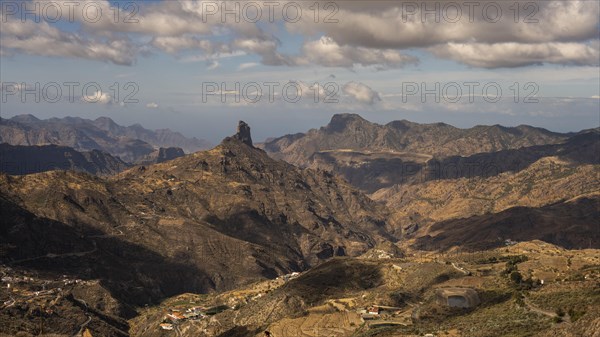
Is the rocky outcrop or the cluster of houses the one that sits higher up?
the rocky outcrop

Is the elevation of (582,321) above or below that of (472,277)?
above

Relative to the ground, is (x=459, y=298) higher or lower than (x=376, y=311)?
higher

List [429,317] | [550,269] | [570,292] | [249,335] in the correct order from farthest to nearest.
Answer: [550,269] → [249,335] → [429,317] → [570,292]

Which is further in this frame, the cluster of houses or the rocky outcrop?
the cluster of houses

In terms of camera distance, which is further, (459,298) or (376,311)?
(376,311)

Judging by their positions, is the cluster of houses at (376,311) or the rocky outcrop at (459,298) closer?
the rocky outcrop at (459,298)

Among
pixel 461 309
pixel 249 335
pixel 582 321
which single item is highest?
pixel 582 321

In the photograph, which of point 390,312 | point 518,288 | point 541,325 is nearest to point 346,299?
point 390,312

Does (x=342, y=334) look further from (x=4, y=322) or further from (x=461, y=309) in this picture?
(x=4, y=322)

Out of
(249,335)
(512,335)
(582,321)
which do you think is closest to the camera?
(582,321)

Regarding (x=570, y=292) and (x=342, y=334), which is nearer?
(x=570, y=292)

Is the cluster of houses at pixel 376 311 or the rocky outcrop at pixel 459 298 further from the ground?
the rocky outcrop at pixel 459 298
